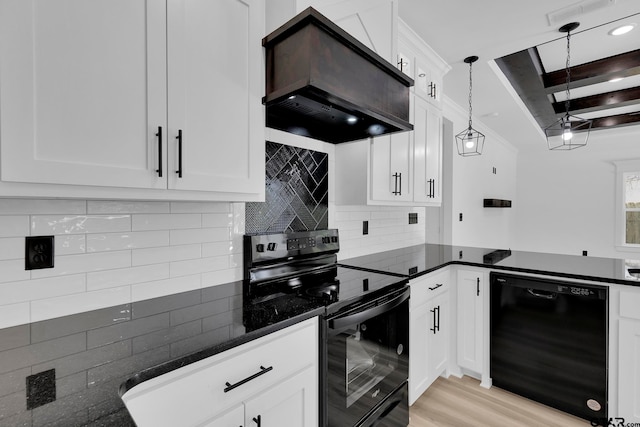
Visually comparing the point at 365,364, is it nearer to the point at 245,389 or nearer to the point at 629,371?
the point at 245,389

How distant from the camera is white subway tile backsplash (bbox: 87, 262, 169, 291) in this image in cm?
125

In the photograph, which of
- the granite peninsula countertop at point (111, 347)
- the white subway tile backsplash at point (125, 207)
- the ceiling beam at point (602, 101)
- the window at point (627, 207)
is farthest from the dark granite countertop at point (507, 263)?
the window at point (627, 207)

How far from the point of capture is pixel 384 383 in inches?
65.6

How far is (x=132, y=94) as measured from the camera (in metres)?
1.03

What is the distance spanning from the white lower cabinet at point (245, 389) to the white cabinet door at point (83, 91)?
648 mm

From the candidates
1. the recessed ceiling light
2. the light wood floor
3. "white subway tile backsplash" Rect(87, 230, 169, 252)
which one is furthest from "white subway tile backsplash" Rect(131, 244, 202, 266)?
the recessed ceiling light

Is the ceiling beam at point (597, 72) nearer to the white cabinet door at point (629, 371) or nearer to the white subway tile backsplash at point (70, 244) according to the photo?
the white cabinet door at point (629, 371)

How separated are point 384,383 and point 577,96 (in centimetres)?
467

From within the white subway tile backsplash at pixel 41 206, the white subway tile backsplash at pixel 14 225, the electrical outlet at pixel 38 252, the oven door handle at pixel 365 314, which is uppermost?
the white subway tile backsplash at pixel 41 206

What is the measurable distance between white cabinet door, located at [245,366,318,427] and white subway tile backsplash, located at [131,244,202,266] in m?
0.77

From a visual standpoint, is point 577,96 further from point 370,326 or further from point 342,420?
point 342,420

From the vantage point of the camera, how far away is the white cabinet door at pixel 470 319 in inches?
93.7

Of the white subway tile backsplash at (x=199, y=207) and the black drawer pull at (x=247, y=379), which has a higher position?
the white subway tile backsplash at (x=199, y=207)

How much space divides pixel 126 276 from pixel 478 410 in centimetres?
241
